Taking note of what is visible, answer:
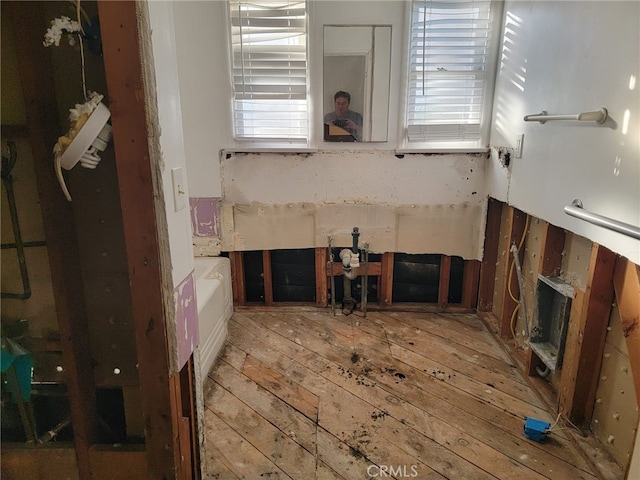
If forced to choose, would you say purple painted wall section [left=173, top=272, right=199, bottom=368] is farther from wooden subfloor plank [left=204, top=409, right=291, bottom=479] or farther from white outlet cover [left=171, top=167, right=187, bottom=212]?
wooden subfloor plank [left=204, top=409, right=291, bottom=479]

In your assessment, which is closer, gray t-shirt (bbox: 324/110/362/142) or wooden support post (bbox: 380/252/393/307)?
gray t-shirt (bbox: 324/110/362/142)

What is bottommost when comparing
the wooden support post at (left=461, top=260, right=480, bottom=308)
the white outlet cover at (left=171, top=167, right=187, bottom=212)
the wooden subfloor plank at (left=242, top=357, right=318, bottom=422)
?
the wooden subfloor plank at (left=242, top=357, right=318, bottom=422)

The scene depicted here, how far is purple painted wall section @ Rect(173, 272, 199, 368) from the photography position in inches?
43.9

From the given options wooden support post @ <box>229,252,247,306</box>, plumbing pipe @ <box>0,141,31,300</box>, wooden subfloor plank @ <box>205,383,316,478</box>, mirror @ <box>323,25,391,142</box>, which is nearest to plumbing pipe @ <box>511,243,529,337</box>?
mirror @ <box>323,25,391,142</box>

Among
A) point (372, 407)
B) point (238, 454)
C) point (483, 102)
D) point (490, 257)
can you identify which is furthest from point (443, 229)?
point (238, 454)

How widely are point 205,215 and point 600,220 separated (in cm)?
232

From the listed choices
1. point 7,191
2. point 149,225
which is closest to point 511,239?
point 149,225

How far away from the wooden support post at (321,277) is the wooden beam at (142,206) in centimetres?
201

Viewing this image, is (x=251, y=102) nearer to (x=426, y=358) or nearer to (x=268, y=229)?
(x=268, y=229)

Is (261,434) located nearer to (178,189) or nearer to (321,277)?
(178,189)

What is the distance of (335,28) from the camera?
2670 mm

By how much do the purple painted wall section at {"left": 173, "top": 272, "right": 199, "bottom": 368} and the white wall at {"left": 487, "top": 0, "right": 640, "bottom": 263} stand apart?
A: 1445mm

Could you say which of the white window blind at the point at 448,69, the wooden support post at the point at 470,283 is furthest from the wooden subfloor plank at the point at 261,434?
the white window blind at the point at 448,69

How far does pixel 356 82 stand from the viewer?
9.02ft
